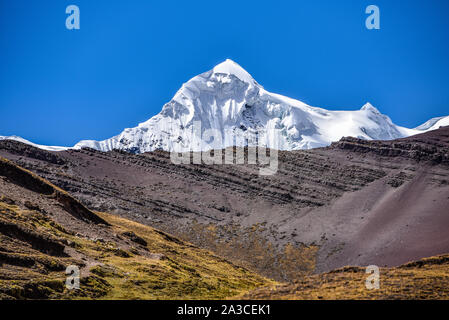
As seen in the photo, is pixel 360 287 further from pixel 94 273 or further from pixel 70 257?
pixel 70 257

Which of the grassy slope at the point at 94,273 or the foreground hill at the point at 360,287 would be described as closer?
the foreground hill at the point at 360,287

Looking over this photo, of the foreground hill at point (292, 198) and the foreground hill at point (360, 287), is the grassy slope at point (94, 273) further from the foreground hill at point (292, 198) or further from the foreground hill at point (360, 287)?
the foreground hill at point (292, 198)

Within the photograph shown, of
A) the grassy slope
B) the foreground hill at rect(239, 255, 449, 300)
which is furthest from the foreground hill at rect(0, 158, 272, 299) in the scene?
the foreground hill at rect(239, 255, 449, 300)

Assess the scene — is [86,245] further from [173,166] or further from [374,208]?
[173,166]

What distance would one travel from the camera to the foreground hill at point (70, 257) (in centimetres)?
3144

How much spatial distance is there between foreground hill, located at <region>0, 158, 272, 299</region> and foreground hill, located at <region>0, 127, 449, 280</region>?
33.8m

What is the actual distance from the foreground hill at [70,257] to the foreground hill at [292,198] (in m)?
33.8

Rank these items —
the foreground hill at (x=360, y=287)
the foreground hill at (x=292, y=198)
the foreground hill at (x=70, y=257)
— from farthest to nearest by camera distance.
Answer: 1. the foreground hill at (x=292, y=198)
2. the foreground hill at (x=70, y=257)
3. the foreground hill at (x=360, y=287)

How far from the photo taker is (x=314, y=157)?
132500mm

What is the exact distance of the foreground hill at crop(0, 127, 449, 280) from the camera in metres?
89.4

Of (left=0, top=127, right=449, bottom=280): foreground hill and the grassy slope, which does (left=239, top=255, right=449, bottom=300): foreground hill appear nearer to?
the grassy slope

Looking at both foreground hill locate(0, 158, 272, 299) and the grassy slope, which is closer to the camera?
the grassy slope

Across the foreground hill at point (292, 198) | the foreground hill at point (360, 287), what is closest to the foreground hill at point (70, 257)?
the foreground hill at point (360, 287)
